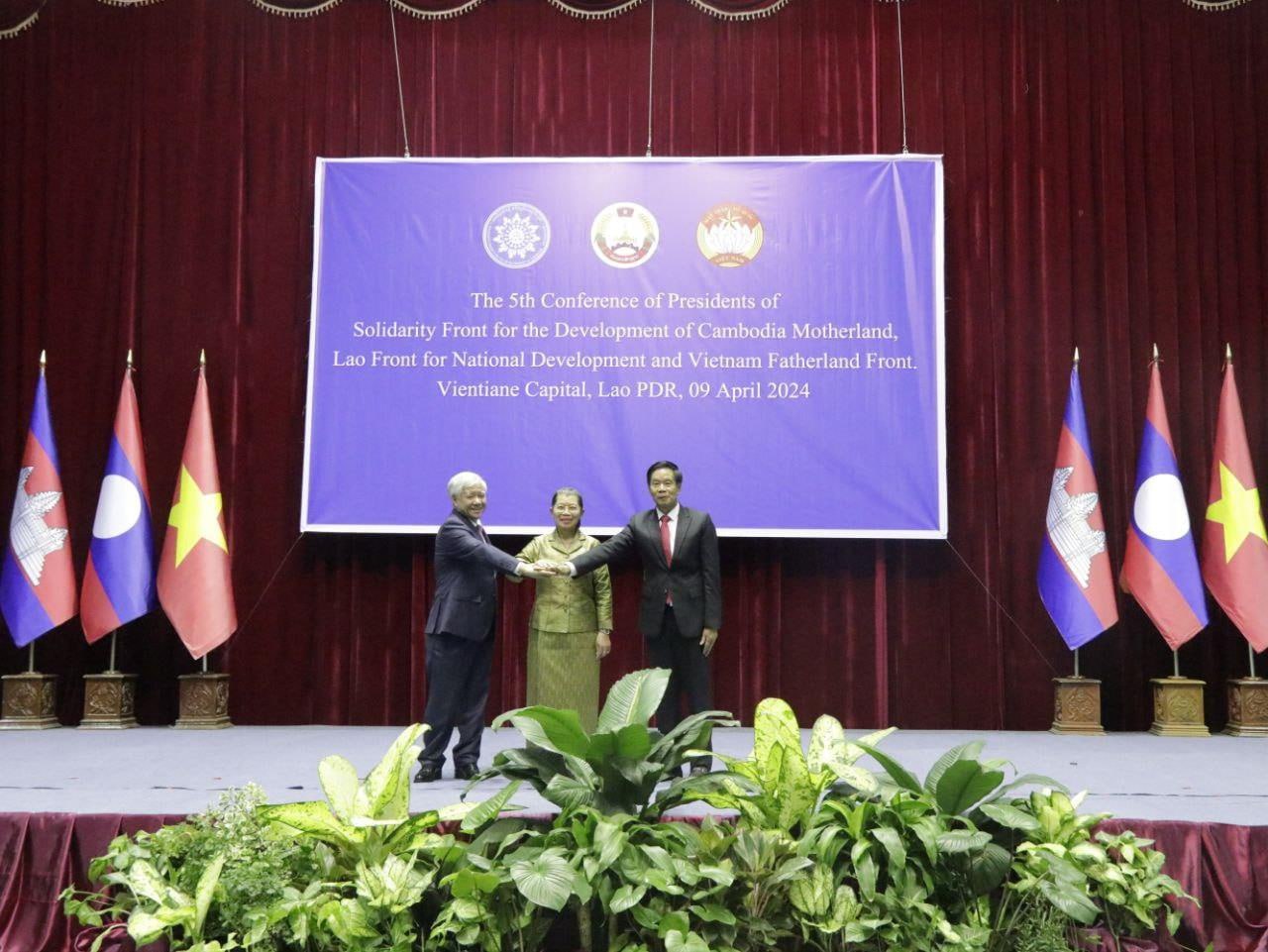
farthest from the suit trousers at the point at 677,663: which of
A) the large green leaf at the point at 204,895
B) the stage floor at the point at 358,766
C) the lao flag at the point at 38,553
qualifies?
the lao flag at the point at 38,553

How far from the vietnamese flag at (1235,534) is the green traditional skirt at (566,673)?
292 cm

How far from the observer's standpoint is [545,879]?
8.42ft

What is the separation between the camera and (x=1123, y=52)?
600 cm

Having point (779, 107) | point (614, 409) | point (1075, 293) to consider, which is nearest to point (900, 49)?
point (779, 107)

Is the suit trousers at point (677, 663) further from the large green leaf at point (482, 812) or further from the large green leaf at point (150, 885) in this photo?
the large green leaf at point (150, 885)

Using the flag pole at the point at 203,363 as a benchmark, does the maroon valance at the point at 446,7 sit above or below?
above

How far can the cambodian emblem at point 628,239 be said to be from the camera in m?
5.82

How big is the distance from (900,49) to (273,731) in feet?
14.0

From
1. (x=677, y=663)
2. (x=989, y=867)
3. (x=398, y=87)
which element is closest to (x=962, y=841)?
(x=989, y=867)

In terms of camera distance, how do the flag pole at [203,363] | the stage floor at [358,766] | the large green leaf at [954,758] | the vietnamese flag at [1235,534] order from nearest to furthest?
1. the large green leaf at [954,758]
2. the stage floor at [358,766]
3. the vietnamese flag at [1235,534]
4. the flag pole at [203,363]

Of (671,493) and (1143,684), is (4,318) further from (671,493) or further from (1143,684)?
(1143,684)

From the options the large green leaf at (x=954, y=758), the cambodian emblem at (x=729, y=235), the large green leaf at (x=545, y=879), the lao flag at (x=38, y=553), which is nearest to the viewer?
the large green leaf at (x=545, y=879)

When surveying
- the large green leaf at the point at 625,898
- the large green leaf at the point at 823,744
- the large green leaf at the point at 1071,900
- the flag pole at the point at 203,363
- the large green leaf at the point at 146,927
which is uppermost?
the flag pole at the point at 203,363

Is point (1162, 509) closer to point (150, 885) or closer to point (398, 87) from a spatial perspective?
point (398, 87)
